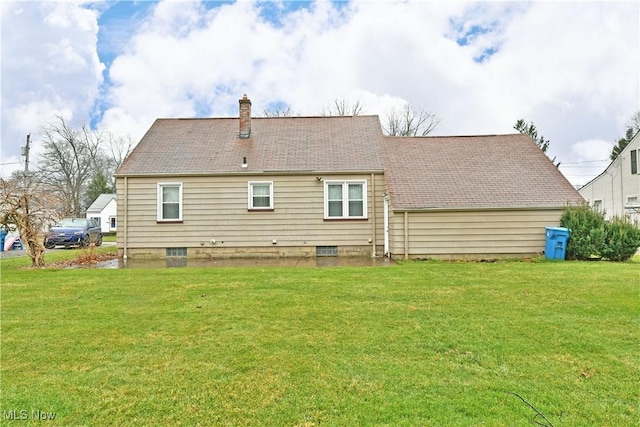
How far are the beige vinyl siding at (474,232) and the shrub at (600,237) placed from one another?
79cm

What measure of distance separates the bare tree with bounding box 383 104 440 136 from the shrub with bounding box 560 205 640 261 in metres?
25.3

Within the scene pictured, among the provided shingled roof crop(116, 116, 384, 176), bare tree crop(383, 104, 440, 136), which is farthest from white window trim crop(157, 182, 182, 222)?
bare tree crop(383, 104, 440, 136)

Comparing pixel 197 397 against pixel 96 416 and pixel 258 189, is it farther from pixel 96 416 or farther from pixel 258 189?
pixel 258 189

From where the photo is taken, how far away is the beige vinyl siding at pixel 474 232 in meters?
12.0

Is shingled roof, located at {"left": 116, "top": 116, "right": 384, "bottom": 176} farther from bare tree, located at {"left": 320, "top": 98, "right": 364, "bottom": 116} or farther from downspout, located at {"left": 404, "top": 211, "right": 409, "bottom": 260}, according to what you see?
bare tree, located at {"left": 320, "top": 98, "right": 364, "bottom": 116}

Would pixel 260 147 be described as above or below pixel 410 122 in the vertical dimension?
below

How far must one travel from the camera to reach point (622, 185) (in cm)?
2028

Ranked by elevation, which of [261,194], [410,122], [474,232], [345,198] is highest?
[410,122]

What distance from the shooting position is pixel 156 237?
44.2 feet

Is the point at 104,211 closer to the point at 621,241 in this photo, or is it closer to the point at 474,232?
the point at 474,232


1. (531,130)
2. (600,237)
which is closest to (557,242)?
(600,237)

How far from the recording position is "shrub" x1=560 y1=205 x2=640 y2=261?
1093 centimetres

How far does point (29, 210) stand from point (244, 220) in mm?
6093

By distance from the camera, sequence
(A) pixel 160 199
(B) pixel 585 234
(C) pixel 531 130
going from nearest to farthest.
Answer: (B) pixel 585 234
(A) pixel 160 199
(C) pixel 531 130
